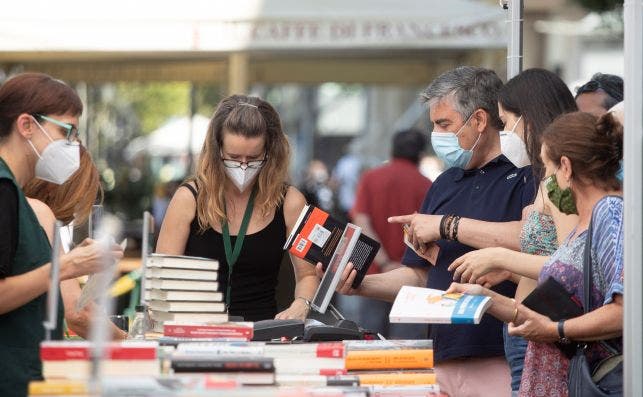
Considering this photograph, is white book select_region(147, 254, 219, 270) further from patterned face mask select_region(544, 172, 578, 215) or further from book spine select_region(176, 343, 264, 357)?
patterned face mask select_region(544, 172, 578, 215)

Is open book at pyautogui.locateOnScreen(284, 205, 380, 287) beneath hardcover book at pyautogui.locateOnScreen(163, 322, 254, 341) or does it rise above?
above

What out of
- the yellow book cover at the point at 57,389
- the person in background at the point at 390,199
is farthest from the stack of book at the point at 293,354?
the person in background at the point at 390,199

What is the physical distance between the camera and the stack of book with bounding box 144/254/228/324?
150 inches

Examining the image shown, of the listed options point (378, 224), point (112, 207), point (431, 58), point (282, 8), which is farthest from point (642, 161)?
point (112, 207)

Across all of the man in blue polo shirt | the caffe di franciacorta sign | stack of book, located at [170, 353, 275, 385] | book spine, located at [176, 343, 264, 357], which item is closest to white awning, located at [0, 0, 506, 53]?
the caffe di franciacorta sign

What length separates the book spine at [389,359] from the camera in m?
3.43

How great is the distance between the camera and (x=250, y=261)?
4688 millimetres

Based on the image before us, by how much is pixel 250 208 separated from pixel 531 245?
118cm

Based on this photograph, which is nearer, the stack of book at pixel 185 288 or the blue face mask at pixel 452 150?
the stack of book at pixel 185 288

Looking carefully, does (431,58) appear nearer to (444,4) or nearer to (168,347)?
(444,4)

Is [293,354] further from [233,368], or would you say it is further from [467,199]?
[467,199]

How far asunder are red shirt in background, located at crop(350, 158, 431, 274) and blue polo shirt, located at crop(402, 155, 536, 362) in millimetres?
4376

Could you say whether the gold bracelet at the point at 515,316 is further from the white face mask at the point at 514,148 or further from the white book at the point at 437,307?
the white face mask at the point at 514,148

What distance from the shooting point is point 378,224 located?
9.28m
